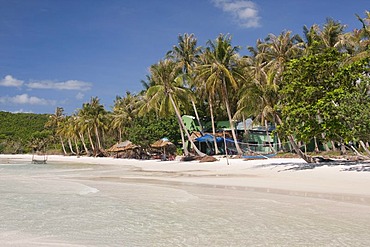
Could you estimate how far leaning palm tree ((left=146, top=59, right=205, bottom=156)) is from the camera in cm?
2847

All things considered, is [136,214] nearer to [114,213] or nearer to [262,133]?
[114,213]

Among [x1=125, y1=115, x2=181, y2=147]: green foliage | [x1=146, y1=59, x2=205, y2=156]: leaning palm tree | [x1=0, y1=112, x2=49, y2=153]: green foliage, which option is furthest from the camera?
[x1=0, y1=112, x2=49, y2=153]: green foliage

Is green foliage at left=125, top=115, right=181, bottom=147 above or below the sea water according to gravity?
above

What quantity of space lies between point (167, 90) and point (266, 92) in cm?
1215

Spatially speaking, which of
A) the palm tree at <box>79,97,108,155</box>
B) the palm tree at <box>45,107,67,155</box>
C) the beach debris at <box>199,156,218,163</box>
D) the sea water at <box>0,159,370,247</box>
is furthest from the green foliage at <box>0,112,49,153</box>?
the sea water at <box>0,159,370,247</box>

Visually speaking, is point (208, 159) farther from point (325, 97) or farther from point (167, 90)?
point (325, 97)

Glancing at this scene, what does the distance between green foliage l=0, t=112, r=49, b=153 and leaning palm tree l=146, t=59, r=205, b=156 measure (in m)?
47.6

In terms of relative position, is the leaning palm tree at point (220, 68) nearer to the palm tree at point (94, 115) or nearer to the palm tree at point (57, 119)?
the palm tree at point (94, 115)

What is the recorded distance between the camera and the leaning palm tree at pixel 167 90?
28469mm

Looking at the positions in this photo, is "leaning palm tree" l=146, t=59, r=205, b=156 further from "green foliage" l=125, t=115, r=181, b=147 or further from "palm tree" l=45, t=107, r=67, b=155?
"palm tree" l=45, t=107, r=67, b=155

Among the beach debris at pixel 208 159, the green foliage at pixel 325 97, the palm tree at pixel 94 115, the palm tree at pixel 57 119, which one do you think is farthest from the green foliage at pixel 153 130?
the palm tree at pixel 57 119

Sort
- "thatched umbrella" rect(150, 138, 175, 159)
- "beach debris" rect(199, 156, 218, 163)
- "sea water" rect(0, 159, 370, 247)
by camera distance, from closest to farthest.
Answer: "sea water" rect(0, 159, 370, 247) → "beach debris" rect(199, 156, 218, 163) → "thatched umbrella" rect(150, 138, 175, 159)

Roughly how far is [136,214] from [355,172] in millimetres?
9280

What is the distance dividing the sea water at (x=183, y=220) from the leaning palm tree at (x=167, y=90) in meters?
18.2
